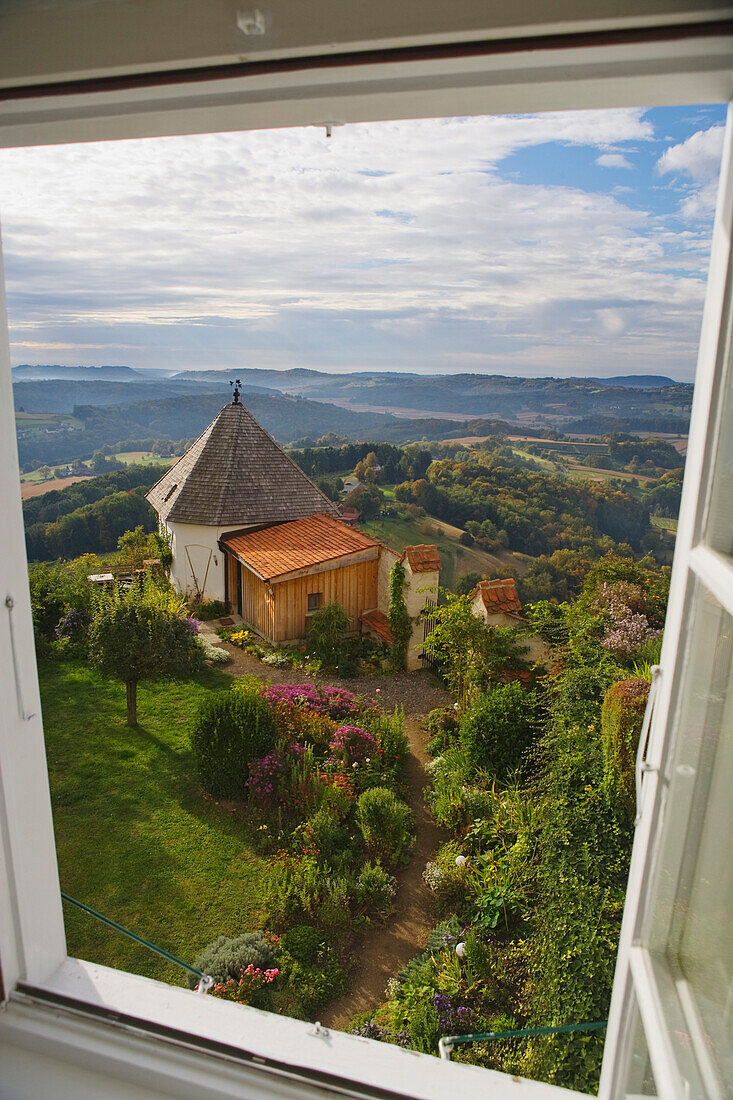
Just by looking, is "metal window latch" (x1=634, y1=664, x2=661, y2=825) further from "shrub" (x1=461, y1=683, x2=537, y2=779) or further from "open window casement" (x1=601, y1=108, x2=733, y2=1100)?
"shrub" (x1=461, y1=683, x2=537, y2=779)

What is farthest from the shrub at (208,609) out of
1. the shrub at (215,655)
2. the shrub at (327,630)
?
the shrub at (327,630)

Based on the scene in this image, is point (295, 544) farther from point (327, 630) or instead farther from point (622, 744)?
point (622, 744)

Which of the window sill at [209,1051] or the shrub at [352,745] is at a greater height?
the window sill at [209,1051]

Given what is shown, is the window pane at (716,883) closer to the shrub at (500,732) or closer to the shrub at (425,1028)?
the shrub at (425,1028)

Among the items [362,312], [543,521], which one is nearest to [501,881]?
[543,521]

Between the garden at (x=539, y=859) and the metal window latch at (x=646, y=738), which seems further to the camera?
the garden at (x=539, y=859)

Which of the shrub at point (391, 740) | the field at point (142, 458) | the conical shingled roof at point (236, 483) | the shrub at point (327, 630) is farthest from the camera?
the field at point (142, 458)
